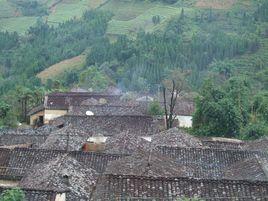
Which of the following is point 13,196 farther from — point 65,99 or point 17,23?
point 17,23

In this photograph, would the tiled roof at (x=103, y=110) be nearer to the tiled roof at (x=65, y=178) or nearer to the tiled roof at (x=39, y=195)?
the tiled roof at (x=65, y=178)

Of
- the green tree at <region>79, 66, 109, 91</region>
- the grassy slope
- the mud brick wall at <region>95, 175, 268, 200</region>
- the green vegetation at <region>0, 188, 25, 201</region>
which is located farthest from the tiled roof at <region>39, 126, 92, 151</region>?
the grassy slope

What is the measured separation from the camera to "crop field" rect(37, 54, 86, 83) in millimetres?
114425

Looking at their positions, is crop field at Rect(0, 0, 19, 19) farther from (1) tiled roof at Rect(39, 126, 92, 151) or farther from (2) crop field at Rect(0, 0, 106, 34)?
(1) tiled roof at Rect(39, 126, 92, 151)

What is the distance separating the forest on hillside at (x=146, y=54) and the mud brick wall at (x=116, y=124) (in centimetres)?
1477

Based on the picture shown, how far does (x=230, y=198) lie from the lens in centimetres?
1919

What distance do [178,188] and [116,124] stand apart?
30.3 m

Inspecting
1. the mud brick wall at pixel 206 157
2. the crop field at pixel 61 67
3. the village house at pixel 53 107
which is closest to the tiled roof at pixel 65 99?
the village house at pixel 53 107

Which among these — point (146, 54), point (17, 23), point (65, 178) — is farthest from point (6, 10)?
point (65, 178)

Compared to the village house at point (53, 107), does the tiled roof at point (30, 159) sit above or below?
above

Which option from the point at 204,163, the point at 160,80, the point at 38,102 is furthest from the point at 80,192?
the point at 160,80

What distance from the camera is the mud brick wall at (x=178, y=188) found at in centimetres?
1927

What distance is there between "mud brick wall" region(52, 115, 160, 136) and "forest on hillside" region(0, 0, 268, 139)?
14774 mm

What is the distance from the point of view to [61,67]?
388 feet
